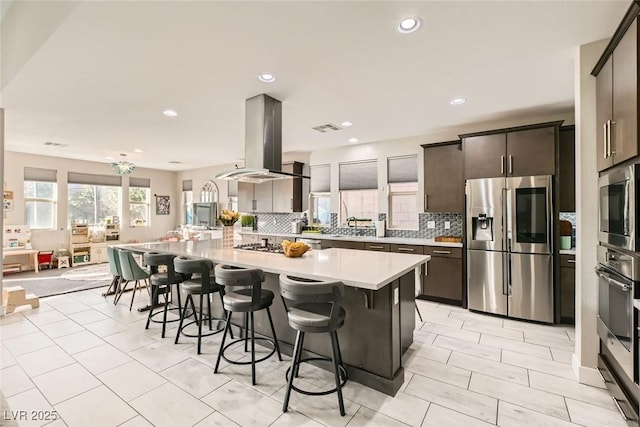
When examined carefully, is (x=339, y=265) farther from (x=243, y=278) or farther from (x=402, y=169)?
(x=402, y=169)

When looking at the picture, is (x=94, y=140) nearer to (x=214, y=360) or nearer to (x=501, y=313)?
(x=214, y=360)

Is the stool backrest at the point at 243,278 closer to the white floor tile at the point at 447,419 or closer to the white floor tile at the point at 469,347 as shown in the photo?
the white floor tile at the point at 447,419

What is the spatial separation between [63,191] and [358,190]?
768 centimetres

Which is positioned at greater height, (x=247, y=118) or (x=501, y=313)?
(x=247, y=118)

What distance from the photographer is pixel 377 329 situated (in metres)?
2.31

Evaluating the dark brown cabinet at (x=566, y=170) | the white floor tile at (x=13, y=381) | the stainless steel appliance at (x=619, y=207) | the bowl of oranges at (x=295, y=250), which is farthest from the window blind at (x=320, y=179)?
the white floor tile at (x=13, y=381)

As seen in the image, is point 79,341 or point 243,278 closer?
point 243,278

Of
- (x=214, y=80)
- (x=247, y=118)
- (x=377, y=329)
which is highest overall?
(x=214, y=80)

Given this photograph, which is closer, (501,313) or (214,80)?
(214,80)

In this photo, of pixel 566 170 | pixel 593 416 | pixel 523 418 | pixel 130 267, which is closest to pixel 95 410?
pixel 130 267

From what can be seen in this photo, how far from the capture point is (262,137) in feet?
10.9

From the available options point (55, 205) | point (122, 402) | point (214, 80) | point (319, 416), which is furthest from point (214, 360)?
point (55, 205)

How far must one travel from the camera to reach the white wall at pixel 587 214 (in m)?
2.34

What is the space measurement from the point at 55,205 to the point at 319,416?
8.86m
